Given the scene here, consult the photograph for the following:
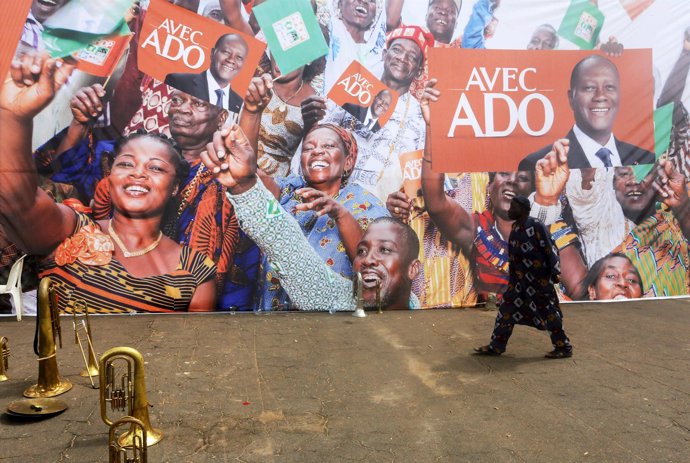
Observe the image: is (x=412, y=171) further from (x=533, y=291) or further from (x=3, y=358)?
(x=3, y=358)

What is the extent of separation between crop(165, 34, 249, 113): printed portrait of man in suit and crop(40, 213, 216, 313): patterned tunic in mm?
1802

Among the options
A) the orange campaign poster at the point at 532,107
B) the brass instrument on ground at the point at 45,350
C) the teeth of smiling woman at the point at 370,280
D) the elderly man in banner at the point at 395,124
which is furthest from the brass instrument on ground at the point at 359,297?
the brass instrument on ground at the point at 45,350

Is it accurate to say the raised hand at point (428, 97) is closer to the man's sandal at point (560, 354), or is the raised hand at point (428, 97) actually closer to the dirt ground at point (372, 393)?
the dirt ground at point (372, 393)

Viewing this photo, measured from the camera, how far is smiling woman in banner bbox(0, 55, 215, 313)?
272 inches

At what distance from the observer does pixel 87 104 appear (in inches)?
279

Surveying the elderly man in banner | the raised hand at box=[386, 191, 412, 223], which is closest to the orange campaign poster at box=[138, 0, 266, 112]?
the elderly man in banner

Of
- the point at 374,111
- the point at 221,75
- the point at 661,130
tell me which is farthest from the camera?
the point at 661,130

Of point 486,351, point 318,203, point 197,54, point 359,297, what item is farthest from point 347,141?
point 486,351

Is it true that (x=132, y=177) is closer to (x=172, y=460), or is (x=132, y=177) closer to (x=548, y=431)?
(x=172, y=460)

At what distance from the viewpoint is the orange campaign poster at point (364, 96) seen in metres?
7.61

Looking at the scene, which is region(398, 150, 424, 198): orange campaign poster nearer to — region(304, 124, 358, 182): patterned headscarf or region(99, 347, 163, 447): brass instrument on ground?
region(304, 124, 358, 182): patterned headscarf

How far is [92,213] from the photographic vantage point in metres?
7.16

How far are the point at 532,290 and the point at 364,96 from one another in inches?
130

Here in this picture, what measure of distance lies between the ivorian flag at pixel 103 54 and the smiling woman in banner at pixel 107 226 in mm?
222
